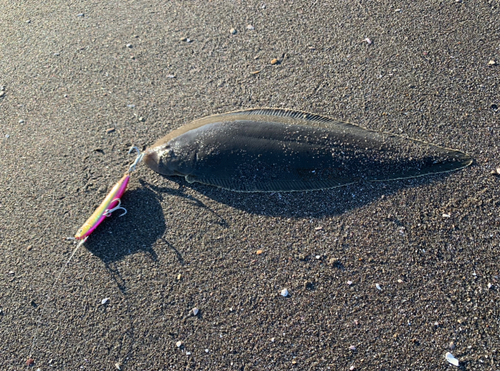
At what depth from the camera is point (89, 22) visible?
190 inches

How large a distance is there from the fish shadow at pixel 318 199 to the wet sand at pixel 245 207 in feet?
0.06

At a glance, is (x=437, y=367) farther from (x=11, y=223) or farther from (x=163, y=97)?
(x=11, y=223)

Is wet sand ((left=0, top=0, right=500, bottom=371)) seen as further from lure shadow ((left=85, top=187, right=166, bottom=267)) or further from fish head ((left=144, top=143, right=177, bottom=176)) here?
fish head ((left=144, top=143, right=177, bottom=176))

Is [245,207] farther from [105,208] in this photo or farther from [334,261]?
[105,208]

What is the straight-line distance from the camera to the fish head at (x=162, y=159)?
3768 mm

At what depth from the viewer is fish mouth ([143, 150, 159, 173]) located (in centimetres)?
380

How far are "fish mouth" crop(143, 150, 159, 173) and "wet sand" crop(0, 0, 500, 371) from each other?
0.16 metres

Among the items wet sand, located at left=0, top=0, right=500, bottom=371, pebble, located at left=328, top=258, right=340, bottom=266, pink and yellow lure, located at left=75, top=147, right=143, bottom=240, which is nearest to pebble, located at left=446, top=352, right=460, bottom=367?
wet sand, located at left=0, top=0, right=500, bottom=371

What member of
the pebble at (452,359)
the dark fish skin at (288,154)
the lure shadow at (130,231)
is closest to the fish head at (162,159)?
the dark fish skin at (288,154)

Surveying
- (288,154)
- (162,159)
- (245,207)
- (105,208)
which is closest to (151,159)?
(162,159)

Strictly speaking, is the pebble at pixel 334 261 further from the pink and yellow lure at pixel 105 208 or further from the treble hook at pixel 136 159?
the treble hook at pixel 136 159

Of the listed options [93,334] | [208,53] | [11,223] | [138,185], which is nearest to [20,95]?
[11,223]

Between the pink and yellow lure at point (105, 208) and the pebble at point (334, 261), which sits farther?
the pink and yellow lure at point (105, 208)

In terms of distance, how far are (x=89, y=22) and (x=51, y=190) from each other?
2.39 metres
